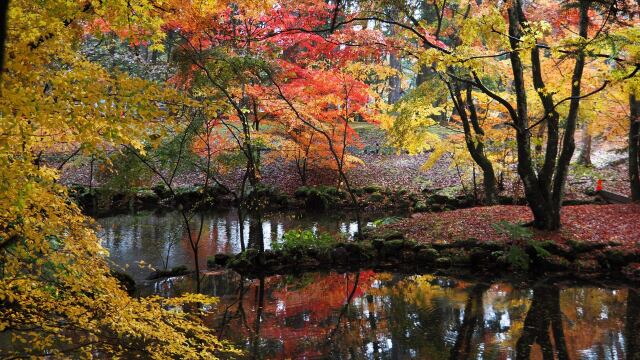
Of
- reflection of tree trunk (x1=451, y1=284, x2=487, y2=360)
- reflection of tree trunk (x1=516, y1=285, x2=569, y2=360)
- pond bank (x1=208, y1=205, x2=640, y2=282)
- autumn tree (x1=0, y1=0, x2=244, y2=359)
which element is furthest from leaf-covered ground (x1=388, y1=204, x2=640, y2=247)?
autumn tree (x1=0, y1=0, x2=244, y2=359)

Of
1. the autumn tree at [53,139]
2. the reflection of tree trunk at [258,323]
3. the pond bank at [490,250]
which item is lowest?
the reflection of tree trunk at [258,323]

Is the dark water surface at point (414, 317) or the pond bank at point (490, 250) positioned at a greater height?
the pond bank at point (490, 250)

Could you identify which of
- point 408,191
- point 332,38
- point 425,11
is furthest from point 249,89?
point 425,11

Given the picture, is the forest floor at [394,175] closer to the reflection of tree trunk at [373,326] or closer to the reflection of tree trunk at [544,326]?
the reflection of tree trunk at [544,326]

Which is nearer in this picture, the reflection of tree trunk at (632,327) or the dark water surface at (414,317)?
the reflection of tree trunk at (632,327)

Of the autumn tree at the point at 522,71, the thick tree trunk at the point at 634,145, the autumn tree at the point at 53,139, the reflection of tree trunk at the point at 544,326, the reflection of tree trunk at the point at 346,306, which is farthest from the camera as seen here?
the thick tree trunk at the point at 634,145

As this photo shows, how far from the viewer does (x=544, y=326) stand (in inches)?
290

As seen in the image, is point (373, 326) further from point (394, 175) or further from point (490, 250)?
point (394, 175)

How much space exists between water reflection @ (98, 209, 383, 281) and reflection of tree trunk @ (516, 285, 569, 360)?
537 cm

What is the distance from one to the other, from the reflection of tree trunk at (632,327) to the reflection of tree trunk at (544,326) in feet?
2.47

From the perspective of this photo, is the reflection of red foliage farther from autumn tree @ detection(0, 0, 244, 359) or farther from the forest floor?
the forest floor

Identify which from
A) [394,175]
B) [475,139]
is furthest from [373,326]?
[394,175]

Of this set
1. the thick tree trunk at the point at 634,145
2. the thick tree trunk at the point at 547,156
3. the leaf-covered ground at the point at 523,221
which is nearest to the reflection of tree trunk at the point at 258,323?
the leaf-covered ground at the point at 523,221

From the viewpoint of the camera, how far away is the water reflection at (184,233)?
12469 millimetres
